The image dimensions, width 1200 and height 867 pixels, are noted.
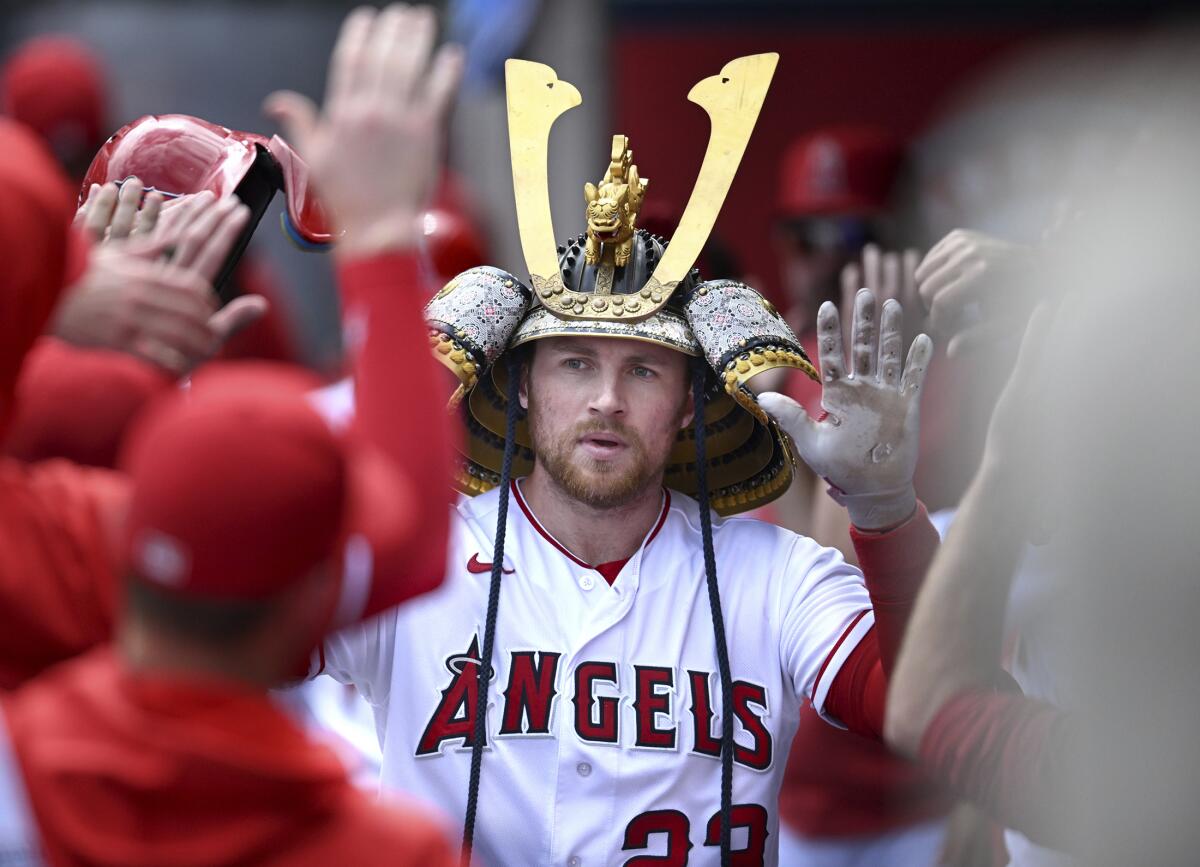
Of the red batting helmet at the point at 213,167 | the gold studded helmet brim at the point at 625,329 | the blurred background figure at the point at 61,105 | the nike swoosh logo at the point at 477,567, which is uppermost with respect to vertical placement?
the blurred background figure at the point at 61,105

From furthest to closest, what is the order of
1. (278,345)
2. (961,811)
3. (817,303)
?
(278,345) → (817,303) → (961,811)

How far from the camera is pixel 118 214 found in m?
2.56

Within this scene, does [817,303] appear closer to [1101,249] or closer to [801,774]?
[801,774]

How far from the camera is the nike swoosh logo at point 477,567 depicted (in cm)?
331

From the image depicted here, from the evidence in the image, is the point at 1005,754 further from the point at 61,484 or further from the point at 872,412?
the point at 61,484

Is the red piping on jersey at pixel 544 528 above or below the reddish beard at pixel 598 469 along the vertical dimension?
below

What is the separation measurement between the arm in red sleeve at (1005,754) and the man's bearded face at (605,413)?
104 centimetres

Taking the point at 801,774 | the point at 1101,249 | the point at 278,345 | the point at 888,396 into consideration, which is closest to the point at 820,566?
the point at 888,396

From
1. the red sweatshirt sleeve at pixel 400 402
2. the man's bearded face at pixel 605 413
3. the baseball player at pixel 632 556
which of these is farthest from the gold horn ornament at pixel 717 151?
the red sweatshirt sleeve at pixel 400 402

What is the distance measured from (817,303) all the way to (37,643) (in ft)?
11.4

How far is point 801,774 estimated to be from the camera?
14.0ft

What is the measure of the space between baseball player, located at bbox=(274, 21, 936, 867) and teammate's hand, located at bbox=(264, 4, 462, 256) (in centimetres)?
112

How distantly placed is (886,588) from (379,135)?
4.73 feet

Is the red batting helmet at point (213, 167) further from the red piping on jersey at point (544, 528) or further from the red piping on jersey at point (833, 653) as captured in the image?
the red piping on jersey at point (833, 653)
